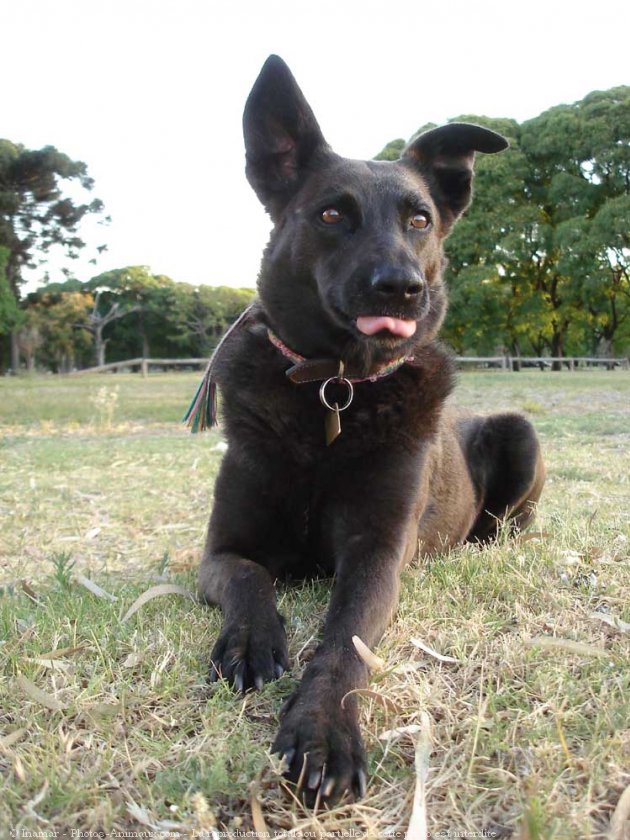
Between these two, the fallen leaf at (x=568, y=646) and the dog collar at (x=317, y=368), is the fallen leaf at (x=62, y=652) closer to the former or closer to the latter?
the dog collar at (x=317, y=368)

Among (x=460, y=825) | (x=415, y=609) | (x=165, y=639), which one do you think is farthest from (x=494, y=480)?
(x=460, y=825)

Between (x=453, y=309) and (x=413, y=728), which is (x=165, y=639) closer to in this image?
(x=413, y=728)

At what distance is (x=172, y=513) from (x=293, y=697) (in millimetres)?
3295

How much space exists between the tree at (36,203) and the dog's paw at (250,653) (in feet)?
89.6

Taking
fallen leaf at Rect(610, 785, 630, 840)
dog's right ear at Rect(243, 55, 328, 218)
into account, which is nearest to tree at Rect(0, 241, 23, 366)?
dog's right ear at Rect(243, 55, 328, 218)

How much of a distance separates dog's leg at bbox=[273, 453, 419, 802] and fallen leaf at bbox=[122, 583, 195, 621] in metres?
0.55

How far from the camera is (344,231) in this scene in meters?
2.40

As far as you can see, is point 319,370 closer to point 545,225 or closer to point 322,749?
point 322,749

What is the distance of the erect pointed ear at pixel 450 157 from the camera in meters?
2.85

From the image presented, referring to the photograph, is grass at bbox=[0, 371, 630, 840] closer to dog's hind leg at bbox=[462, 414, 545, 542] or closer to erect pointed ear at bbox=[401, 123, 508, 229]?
dog's hind leg at bbox=[462, 414, 545, 542]

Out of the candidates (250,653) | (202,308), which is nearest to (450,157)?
(250,653)

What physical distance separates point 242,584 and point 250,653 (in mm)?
295

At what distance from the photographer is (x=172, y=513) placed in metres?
4.66

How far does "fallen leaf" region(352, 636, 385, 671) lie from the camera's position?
1645mm
